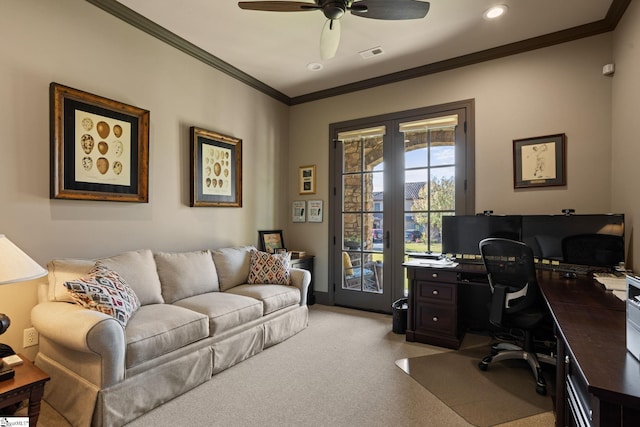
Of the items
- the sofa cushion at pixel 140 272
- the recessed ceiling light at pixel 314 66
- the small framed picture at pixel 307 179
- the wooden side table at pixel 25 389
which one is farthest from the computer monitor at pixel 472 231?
the wooden side table at pixel 25 389

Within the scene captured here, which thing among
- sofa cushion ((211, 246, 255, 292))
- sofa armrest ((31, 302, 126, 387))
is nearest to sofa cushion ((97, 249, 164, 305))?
sofa armrest ((31, 302, 126, 387))

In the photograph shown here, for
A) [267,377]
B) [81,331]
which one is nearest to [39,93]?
[81,331]

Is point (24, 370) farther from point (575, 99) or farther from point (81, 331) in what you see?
point (575, 99)

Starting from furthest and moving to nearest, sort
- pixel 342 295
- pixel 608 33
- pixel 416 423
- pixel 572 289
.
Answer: pixel 342 295, pixel 608 33, pixel 572 289, pixel 416 423

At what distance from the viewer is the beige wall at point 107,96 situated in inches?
87.7

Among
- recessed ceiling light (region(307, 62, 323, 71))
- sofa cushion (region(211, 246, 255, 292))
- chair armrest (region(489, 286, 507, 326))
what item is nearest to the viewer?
chair armrest (region(489, 286, 507, 326))

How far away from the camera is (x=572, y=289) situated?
2186 mm

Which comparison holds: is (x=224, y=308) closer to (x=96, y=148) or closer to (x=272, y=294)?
(x=272, y=294)

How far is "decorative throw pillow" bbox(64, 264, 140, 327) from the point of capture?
6.58 ft

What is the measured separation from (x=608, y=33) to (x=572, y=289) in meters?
2.54

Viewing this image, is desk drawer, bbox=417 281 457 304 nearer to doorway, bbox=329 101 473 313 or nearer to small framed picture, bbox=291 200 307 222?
doorway, bbox=329 101 473 313

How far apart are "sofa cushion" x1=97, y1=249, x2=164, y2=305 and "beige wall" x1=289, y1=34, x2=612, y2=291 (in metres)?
3.27

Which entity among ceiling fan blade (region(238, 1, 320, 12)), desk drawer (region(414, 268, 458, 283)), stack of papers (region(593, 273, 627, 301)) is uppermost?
ceiling fan blade (region(238, 1, 320, 12))

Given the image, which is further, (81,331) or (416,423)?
(416,423)
